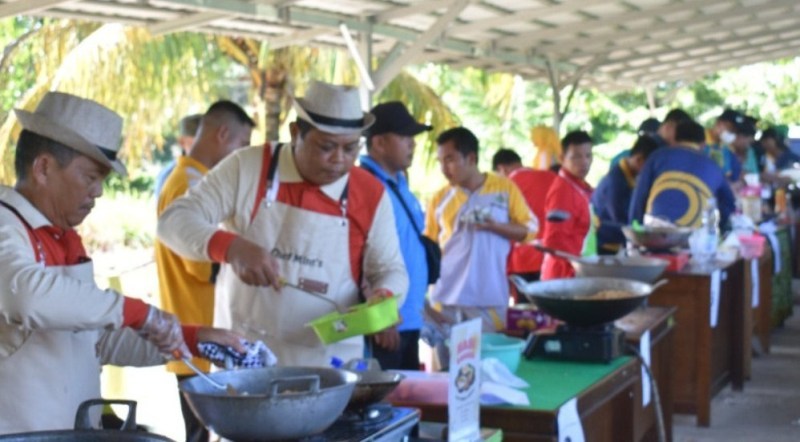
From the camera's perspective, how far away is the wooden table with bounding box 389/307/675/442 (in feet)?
11.0

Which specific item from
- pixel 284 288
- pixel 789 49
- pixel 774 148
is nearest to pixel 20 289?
pixel 284 288

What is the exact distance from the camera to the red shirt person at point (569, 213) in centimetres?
709

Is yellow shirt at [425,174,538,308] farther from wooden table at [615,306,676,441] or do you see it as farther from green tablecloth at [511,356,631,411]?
green tablecloth at [511,356,631,411]

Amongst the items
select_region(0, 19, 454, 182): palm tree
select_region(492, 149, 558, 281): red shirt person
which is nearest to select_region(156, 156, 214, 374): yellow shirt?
select_region(492, 149, 558, 281): red shirt person

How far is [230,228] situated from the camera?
384 centimetres

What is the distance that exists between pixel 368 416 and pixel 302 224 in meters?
1.18

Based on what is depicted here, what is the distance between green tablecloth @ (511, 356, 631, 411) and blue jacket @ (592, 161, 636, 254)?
3.94 m

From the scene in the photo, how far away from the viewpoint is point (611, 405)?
416cm

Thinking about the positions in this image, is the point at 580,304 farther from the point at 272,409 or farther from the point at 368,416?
the point at 272,409

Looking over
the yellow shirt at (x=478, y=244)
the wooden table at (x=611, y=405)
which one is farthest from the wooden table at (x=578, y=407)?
the yellow shirt at (x=478, y=244)

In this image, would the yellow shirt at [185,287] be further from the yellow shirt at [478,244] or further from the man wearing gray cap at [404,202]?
the yellow shirt at [478,244]

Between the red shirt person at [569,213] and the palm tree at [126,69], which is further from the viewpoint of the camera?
the palm tree at [126,69]

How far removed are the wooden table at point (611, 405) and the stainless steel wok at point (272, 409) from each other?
79cm

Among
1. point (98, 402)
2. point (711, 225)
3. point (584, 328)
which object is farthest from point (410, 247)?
point (711, 225)
